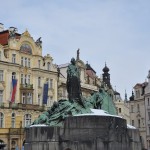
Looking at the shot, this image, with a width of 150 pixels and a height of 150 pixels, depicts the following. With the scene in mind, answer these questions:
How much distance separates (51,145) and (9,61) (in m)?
29.8

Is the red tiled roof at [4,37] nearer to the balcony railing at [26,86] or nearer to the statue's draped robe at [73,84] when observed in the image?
the balcony railing at [26,86]

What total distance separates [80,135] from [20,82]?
30253 mm

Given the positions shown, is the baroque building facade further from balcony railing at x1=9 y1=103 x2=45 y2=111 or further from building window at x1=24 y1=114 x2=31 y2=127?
building window at x1=24 y1=114 x2=31 y2=127

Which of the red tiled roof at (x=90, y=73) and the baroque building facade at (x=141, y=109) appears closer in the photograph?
the baroque building facade at (x=141, y=109)

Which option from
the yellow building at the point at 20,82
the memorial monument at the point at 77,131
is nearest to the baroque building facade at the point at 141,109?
the yellow building at the point at 20,82

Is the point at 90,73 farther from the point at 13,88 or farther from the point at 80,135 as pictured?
the point at 80,135

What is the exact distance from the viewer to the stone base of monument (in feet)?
54.9

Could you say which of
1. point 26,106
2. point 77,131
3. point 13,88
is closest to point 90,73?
point 26,106

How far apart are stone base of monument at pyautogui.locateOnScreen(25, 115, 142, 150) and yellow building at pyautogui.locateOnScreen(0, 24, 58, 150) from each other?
25941 millimetres

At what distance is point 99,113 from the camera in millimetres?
17719

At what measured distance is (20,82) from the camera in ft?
152

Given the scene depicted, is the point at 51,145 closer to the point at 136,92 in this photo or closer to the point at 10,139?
the point at 10,139

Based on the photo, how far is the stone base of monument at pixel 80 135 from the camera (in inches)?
658

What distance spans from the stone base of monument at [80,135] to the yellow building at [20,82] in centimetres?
2594
